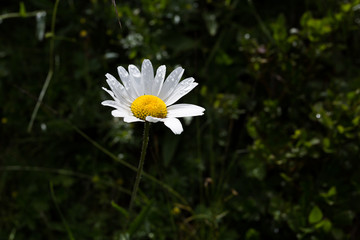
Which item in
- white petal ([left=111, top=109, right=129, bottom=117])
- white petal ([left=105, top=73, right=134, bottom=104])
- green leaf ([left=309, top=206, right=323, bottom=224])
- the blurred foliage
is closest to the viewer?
white petal ([left=111, top=109, right=129, bottom=117])

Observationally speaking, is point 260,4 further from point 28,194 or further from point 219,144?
point 28,194

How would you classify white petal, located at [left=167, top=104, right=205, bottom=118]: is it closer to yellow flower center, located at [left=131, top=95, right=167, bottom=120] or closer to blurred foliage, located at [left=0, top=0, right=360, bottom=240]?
yellow flower center, located at [left=131, top=95, right=167, bottom=120]

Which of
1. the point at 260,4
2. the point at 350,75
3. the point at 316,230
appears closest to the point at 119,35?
the point at 260,4

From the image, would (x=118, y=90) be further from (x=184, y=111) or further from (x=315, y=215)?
(x=315, y=215)

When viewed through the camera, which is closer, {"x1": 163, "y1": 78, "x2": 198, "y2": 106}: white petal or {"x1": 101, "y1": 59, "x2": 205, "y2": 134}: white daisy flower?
{"x1": 101, "y1": 59, "x2": 205, "y2": 134}: white daisy flower

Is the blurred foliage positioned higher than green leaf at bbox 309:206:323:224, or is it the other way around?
the blurred foliage

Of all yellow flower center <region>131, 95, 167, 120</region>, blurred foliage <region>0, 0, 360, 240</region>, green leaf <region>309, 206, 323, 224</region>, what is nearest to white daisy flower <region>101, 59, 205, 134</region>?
yellow flower center <region>131, 95, 167, 120</region>

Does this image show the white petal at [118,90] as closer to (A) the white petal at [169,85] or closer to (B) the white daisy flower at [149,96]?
(B) the white daisy flower at [149,96]
